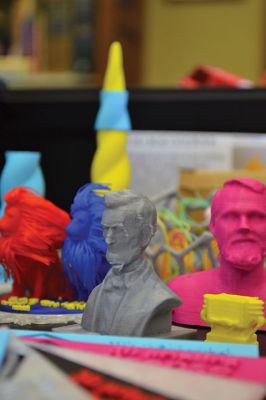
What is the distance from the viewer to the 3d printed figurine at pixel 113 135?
1.41m

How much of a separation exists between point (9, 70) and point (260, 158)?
1446 mm

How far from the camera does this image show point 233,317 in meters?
0.90

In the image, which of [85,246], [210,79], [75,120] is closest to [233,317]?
[85,246]

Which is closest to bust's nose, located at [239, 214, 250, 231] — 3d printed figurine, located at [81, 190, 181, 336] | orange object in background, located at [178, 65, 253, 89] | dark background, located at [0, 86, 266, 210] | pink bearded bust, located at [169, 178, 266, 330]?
pink bearded bust, located at [169, 178, 266, 330]

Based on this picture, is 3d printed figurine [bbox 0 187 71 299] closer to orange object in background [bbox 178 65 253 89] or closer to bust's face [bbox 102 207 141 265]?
bust's face [bbox 102 207 141 265]

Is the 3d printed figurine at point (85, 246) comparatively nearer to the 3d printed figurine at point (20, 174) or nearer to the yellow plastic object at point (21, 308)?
the yellow plastic object at point (21, 308)

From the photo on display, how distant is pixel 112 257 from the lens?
3.15 feet

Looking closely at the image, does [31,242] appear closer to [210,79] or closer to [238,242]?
[238,242]

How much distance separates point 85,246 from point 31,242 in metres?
0.08

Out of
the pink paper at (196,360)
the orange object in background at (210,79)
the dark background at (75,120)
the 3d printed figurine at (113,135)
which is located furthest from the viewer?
the orange object in background at (210,79)

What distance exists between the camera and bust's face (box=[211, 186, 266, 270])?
1.06m

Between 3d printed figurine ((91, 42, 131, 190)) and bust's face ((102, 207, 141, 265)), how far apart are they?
0.42 metres

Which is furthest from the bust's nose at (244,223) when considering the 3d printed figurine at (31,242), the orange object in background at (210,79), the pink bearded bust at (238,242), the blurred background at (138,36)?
the blurred background at (138,36)

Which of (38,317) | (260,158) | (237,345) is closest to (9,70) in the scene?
(260,158)
